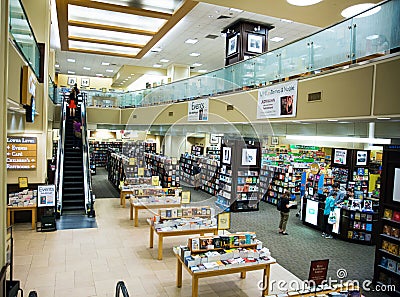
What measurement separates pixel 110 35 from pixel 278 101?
386 inches

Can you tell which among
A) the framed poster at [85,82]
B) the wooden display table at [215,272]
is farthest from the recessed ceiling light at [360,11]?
the framed poster at [85,82]

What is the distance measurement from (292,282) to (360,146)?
34.5 ft

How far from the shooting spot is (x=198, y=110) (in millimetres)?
10914

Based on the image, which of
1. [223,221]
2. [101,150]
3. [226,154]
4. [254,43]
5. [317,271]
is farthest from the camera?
[101,150]

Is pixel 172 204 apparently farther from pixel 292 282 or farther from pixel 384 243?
pixel 384 243

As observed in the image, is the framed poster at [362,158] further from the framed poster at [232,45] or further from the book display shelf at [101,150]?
the book display shelf at [101,150]

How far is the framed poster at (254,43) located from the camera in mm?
11570

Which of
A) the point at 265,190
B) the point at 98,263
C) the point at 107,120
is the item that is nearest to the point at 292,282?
the point at 98,263

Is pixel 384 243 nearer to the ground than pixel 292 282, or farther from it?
farther from it

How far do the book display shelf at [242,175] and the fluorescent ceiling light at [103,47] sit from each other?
7.37 m

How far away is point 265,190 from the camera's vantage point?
1327 centimetres

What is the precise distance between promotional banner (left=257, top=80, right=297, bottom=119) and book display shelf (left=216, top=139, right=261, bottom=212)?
4.27m

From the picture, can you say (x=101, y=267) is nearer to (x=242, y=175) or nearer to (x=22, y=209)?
(x=22, y=209)

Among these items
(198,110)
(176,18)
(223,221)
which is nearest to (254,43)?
(176,18)
